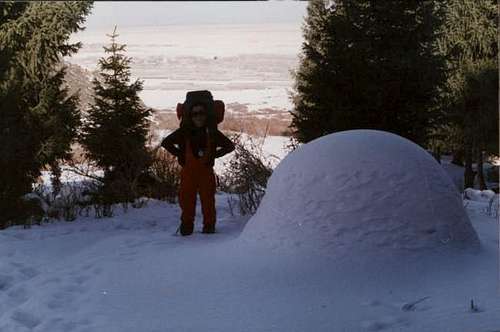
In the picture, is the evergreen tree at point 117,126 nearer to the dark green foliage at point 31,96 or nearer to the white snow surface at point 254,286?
the dark green foliage at point 31,96

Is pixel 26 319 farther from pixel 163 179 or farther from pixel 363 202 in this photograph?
pixel 163 179

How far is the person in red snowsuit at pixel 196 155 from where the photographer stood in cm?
669

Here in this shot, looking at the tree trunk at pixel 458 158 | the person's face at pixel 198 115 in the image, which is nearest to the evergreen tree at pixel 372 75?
the person's face at pixel 198 115

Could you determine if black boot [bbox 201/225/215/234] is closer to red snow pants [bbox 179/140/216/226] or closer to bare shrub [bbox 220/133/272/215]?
red snow pants [bbox 179/140/216/226]

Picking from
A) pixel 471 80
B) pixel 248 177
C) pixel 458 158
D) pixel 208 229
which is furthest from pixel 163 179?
pixel 458 158

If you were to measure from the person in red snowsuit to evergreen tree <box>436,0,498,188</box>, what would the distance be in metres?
12.7

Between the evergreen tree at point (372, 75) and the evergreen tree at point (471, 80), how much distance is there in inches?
365

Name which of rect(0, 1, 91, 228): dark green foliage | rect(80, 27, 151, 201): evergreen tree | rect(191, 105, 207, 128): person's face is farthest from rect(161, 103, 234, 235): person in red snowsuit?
rect(80, 27, 151, 201): evergreen tree

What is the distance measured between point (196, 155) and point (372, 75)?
3345 millimetres

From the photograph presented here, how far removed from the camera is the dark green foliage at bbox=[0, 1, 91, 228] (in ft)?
26.7

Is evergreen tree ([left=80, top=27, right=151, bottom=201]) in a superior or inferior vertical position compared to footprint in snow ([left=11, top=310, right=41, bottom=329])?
superior

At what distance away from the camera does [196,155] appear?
6.68 metres

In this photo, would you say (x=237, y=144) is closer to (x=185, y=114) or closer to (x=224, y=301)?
(x=185, y=114)

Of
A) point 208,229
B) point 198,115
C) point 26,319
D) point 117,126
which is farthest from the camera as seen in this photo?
point 117,126
